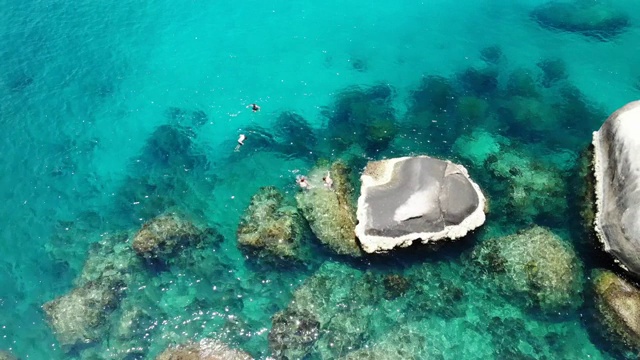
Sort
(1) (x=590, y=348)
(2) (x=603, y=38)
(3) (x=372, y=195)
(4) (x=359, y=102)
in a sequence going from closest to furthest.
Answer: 1. (1) (x=590, y=348)
2. (3) (x=372, y=195)
3. (4) (x=359, y=102)
4. (2) (x=603, y=38)

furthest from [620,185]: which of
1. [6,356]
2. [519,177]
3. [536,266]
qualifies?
[6,356]

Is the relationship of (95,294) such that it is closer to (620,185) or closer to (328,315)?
(328,315)

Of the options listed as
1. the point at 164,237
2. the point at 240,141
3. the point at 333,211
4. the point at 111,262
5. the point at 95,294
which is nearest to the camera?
the point at 95,294

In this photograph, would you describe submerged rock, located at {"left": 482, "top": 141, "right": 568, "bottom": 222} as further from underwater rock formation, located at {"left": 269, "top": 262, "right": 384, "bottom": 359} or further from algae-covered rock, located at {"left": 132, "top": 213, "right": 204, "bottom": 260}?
algae-covered rock, located at {"left": 132, "top": 213, "right": 204, "bottom": 260}

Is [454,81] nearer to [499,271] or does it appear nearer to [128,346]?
[499,271]

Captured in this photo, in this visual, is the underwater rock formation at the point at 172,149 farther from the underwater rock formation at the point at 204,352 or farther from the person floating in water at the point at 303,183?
the underwater rock formation at the point at 204,352

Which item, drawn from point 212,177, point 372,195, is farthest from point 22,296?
point 372,195
